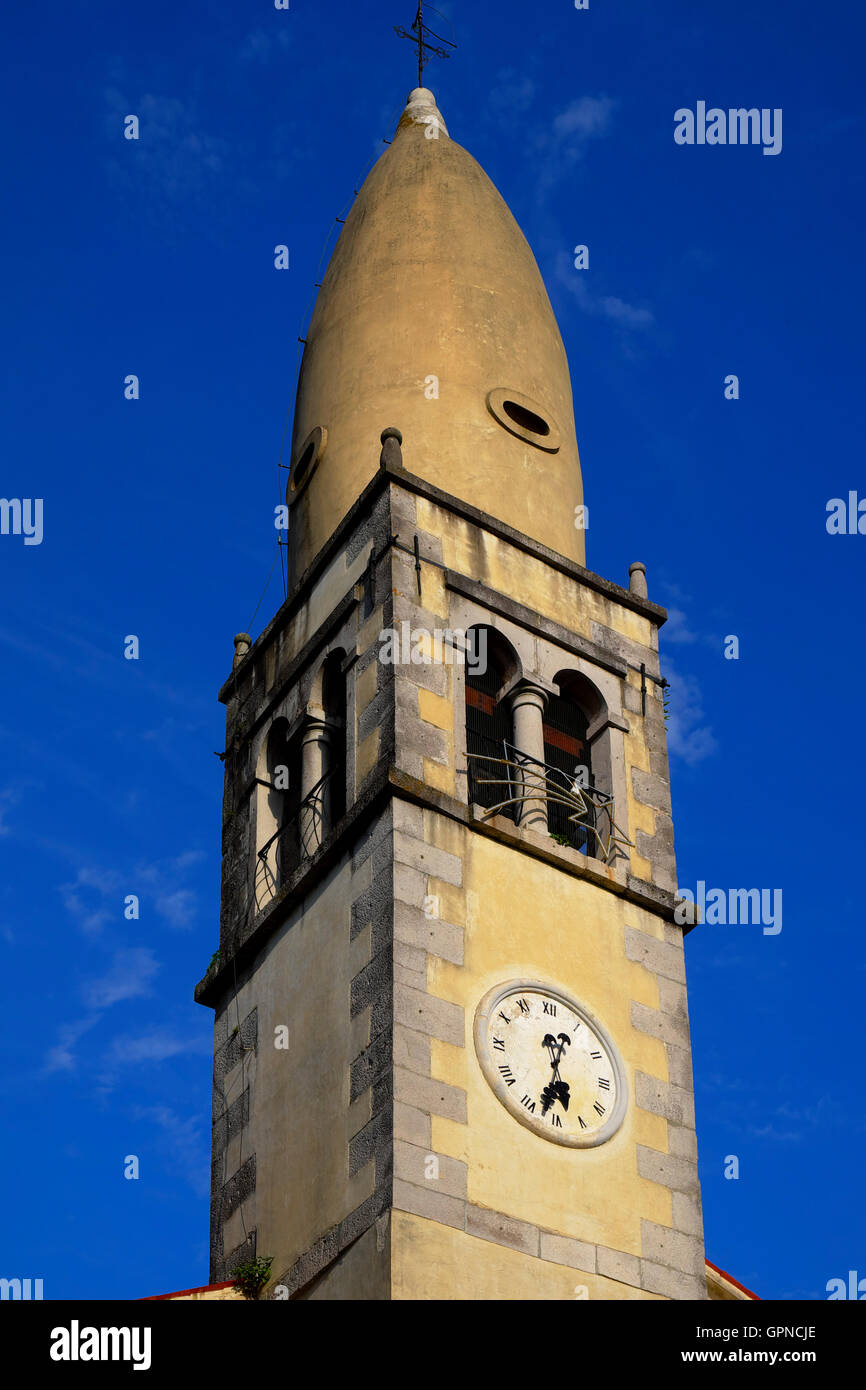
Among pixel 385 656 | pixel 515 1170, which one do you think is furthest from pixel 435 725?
pixel 515 1170

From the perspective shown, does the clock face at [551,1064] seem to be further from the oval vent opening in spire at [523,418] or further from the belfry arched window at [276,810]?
the oval vent opening in spire at [523,418]

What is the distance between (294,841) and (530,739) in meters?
3.05

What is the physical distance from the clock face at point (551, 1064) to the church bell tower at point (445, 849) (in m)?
Answer: 0.03

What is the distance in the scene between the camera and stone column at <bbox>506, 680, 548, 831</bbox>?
26.7 metres

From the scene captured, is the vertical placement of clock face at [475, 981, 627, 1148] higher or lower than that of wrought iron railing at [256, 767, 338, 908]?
lower

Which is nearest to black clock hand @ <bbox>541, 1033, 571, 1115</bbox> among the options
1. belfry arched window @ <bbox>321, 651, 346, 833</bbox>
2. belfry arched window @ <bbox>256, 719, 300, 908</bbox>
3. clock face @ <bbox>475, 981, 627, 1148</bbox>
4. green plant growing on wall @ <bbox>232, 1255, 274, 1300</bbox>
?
clock face @ <bbox>475, 981, 627, 1148</bbox>

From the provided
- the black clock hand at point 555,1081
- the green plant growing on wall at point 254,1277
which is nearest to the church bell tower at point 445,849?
the black clock hand at point 555,1081

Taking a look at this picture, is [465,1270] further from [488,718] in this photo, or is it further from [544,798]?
[488,718]

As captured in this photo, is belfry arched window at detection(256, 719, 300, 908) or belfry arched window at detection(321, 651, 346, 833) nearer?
belfry arched window at detection(321, 651, 346, 833)

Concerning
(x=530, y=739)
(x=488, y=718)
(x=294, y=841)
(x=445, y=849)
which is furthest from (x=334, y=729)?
(x=445, y=849)

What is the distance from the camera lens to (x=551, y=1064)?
24.6 m

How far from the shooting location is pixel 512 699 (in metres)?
27.7

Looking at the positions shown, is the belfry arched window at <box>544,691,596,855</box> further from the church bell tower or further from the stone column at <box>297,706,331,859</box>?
the stone column at <box>297,706,331,859</box>
